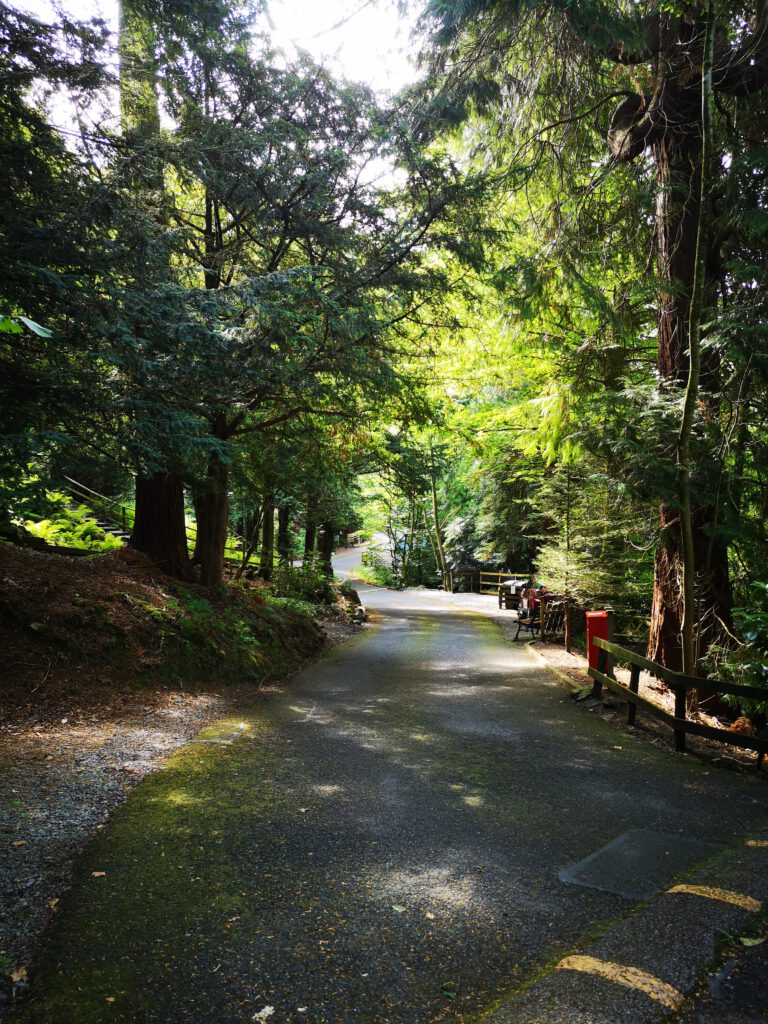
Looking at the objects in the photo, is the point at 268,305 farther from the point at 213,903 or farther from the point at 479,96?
the point at 213,903

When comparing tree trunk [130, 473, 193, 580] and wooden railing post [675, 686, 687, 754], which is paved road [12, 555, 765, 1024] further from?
tree trunk [130, 473, 193, 580]

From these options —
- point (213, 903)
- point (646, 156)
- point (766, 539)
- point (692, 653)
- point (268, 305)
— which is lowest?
point (213, 903)

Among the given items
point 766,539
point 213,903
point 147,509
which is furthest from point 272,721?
point 766,539

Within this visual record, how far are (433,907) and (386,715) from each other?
423 cm

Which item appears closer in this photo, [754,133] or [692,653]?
[692,653]

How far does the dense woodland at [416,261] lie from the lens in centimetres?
593

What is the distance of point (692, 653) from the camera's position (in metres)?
6.99

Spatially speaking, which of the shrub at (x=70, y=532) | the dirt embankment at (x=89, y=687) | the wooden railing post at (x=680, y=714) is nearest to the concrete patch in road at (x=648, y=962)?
the dirt embankment at (x=89, y=687)

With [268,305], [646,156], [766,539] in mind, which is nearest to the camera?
[268,305]

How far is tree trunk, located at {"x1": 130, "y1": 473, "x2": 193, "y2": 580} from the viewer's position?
1037 cm

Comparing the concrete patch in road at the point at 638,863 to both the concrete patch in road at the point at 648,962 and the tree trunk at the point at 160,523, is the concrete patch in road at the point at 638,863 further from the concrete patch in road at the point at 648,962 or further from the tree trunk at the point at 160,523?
the tree trunk at the point at 160,523

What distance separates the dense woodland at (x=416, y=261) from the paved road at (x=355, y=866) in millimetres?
2553

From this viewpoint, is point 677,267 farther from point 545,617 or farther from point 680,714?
point 545,617

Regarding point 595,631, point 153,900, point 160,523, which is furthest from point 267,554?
point 153,900
